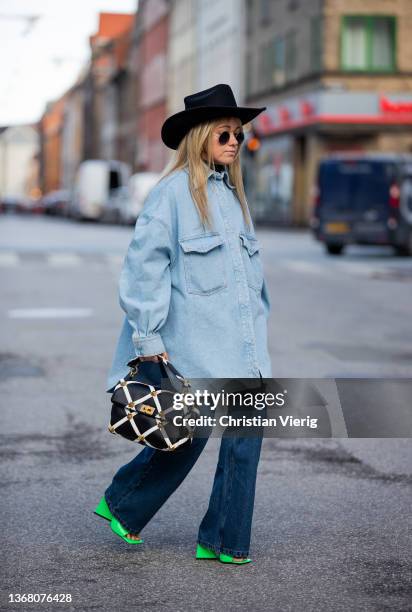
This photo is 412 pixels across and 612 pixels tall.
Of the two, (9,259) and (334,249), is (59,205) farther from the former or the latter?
(9,259)

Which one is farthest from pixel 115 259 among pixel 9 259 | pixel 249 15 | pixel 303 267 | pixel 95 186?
pixel 95 186

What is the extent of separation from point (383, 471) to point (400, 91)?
4147 cm

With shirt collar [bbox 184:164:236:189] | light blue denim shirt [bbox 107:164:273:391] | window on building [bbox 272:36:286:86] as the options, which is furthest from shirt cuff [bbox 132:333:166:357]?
window on building [bbox 272:36:286:86]

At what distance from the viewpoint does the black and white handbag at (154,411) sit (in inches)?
177

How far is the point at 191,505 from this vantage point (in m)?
5.81

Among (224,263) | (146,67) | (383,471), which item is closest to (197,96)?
(224,263)

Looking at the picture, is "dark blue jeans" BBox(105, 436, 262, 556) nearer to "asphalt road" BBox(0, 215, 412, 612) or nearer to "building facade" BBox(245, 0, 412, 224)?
"asphalt road" BBox(0, 215, 412, 612)

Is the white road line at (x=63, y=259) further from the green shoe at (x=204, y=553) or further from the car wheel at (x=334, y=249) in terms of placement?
the green shoe at (x=204, y=553)

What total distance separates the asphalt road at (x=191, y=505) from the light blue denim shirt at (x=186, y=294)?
68 cm

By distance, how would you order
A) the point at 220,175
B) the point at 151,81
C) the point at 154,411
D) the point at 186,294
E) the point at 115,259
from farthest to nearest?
the point at 151,81
the point at 115,259
the point at 220,175
the point at 186,294
the point at 154,411

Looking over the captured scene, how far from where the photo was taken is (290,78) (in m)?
51.6

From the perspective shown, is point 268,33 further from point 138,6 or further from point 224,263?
point 224,263

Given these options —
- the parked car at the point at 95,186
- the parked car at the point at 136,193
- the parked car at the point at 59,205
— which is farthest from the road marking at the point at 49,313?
the parked car at the point at 59,205

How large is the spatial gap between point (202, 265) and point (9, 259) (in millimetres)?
20844
